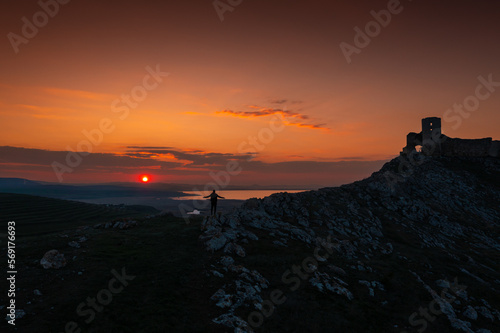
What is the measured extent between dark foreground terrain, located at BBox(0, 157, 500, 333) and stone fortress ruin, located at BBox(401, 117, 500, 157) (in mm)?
40103

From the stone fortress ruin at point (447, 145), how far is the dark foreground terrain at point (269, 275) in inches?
1579

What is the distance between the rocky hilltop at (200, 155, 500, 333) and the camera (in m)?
18.4

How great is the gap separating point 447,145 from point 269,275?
262 ft

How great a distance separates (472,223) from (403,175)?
14880 mm

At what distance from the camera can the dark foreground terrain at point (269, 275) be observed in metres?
15.6

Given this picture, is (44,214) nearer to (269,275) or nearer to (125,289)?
(125,289)

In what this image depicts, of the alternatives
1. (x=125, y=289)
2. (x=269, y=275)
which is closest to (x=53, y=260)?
(x=125, y=289)

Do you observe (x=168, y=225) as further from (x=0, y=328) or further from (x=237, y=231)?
(x=0, y=328)

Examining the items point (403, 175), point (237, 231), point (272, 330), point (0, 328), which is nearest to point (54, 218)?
point (237, 231)

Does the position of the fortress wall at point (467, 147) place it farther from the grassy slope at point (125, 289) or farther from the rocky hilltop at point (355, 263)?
the grassy slope at point (125, 289)

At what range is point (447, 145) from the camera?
7750cm

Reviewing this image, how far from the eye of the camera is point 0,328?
12453mm

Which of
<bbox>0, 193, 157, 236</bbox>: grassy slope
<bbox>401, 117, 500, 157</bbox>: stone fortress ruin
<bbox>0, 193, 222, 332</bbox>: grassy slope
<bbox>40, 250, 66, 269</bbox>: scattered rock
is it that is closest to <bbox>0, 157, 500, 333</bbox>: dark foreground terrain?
<bbox>0, 193, 222, 332</bbox>: grassy slope

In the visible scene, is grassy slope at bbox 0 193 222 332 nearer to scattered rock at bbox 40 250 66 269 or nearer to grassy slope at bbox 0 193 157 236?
scattered rock at bbox 40 250 66 269
